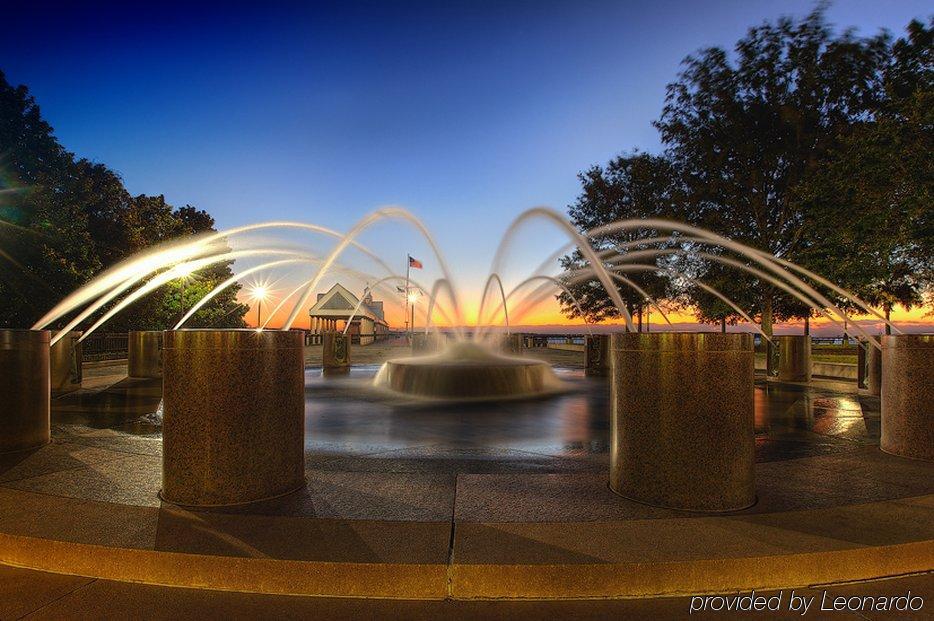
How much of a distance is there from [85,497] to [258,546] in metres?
2.14

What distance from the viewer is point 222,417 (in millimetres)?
4633

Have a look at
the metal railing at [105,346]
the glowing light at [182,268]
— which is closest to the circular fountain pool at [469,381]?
the glowing light at [182,268]

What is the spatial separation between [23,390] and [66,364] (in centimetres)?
865

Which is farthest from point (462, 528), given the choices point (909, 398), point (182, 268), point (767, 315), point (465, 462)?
point (767, 315)

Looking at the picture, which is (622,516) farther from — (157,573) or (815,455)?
(815,455)

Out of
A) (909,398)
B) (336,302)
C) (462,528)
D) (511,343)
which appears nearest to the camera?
(462,528)

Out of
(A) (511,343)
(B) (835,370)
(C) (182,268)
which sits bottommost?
(B) (835,370)

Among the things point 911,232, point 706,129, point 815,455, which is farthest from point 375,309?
point 815,455

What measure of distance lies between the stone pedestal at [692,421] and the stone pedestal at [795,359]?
15816 millimetres

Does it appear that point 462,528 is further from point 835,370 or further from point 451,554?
point 835,370

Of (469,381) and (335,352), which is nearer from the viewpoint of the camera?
(469,381)

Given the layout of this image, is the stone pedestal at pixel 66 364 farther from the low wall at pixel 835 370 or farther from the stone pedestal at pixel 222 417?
the low wall at pixel 835 370

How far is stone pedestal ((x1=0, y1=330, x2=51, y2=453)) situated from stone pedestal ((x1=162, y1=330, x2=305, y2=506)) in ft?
10.8

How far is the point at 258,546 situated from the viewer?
12.3 feet
